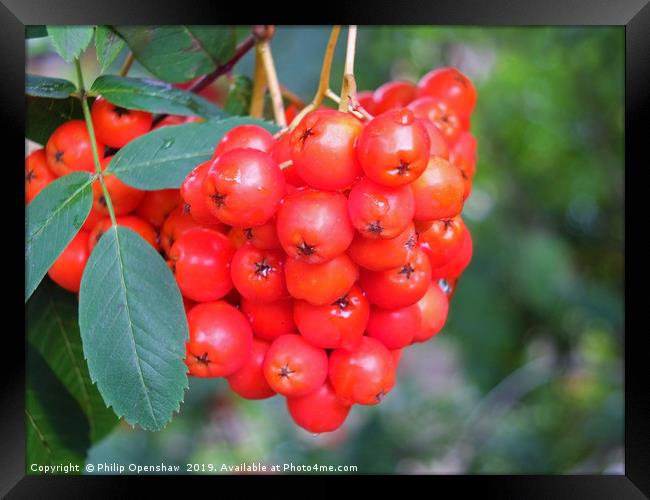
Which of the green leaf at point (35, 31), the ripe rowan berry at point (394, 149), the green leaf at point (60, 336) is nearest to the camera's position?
the ripe rowan berry at point (394, 149)

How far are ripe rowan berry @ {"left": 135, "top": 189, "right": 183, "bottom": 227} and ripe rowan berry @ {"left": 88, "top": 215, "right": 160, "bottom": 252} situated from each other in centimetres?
2

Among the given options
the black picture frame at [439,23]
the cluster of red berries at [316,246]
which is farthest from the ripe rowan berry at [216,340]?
the black picture frame at [439,23]

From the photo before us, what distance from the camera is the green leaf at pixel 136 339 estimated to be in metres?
0.94

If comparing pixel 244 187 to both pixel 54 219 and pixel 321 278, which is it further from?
pixel 54 219

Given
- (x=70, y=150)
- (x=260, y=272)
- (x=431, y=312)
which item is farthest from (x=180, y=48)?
(x=431, y=312)

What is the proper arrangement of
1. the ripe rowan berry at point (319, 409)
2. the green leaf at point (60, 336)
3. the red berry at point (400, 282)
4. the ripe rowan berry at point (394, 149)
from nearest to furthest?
the ripe rowan berry at point (394, 149)
the red berry at point (400, 282)
the ripe rowan berry at point (319, 409)
the green leaf at point (60, 336)

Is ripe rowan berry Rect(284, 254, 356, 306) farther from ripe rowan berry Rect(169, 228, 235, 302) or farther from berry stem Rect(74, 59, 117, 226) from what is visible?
berry stem Rect(74, 59, 117, 226)

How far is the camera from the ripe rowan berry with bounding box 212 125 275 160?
0.92m

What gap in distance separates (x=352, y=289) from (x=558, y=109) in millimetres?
1931

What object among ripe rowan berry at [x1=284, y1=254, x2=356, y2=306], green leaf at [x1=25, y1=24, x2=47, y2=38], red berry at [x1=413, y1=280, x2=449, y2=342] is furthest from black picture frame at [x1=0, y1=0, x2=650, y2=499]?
ripe rowan berry at [x1=284, y1=254, x2=356, y2=306]

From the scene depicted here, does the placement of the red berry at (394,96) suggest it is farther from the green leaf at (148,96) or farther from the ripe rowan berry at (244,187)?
the ripe rowan berry at (244,187)

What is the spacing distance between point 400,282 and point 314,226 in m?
0.15

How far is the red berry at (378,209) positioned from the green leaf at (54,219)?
38 cm

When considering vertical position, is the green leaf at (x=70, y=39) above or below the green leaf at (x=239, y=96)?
above
